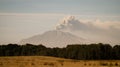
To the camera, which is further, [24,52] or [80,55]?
[24,52]

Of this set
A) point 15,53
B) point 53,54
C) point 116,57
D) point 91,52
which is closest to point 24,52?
point 15,53

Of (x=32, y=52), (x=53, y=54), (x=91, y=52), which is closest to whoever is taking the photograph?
(x=91, y=52)

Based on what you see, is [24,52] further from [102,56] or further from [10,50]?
[102,56]

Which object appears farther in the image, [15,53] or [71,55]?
[15,53]

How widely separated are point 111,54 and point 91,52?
5.95 metres

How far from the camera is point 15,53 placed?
82.9 metres

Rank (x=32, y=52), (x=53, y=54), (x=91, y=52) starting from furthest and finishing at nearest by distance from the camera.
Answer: (x=32, y=52) → (x=53, y=54) → (x=91, y=52)

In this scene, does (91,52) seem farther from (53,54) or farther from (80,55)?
(53,54)

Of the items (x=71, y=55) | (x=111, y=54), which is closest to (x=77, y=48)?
(x=71, y=55)

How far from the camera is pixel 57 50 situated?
82.9 metres

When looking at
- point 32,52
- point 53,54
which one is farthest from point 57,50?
point 32,52

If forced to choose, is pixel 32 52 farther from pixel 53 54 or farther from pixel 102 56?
pixel 102 56

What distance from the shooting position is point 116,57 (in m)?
73.4

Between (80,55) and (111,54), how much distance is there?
8537mm
